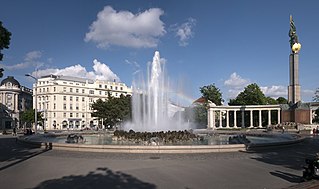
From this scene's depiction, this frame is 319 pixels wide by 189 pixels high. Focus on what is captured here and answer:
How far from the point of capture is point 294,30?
70062mm

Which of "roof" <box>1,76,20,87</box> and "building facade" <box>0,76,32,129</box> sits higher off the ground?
"roof" <box>1,76,20,87</box>

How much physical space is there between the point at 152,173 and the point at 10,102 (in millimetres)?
118534

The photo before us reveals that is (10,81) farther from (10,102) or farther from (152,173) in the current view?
(152,173)

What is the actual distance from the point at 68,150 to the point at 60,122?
8426 cm

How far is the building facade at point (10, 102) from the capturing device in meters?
106

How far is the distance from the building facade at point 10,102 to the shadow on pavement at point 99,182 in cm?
10898

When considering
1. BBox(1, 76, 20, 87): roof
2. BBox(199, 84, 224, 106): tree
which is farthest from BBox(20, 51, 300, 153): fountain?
BBox(1, 76, 20, 87): roof

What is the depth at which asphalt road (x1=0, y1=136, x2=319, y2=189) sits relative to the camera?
32.2 ft

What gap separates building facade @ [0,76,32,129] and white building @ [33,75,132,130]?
48.5ft

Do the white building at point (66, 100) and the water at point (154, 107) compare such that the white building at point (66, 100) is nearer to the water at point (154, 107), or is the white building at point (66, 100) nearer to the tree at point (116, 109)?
the tree at point (116, 109)

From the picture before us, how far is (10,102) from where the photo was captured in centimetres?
11231

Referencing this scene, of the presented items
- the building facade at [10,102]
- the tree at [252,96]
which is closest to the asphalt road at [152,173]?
the tree at [252,96]

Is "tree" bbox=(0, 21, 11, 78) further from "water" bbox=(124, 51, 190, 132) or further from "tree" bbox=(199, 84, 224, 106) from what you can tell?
"tree" bbox=(199, 84, 224, 106)

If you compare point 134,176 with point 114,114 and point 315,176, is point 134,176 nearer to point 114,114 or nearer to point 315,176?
point 315,176
